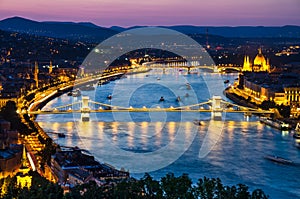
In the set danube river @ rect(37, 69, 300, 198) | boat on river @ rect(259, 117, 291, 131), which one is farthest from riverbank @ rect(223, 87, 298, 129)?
danube river @ rect(37, 69, 300, 198)

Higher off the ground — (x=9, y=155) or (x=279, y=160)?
(x=9, y=155)

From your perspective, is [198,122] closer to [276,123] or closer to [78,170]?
[276,123]

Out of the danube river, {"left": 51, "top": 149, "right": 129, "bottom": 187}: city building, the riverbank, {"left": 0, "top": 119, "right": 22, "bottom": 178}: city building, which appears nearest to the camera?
{"left": 51, "top": 149, "right": 129, "bottom": 187}: city building

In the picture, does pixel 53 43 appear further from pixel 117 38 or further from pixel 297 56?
pixel 297 56

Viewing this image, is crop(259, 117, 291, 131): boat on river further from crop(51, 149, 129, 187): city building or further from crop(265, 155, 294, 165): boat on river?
crop(51, 149, 129, 187): city building

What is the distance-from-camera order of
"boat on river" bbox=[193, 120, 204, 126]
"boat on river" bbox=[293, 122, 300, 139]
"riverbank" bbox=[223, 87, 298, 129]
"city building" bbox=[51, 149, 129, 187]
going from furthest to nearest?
"riverbank" bbox=[223, 87, 298, 129] → "boat on river" bbox=[193, 120, 204, 126] → "boat on river" bbox=[293, 122, 300, 139] → "city building" bbox=[51, 149, 129, 187]

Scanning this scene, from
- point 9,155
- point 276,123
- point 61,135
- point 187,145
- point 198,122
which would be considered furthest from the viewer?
point 276,123

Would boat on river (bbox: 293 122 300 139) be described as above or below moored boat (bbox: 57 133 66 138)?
below

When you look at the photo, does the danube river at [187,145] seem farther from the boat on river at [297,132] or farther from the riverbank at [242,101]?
the riverbank at [242,101]

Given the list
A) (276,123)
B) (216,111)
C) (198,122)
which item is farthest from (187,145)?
(216,111)
